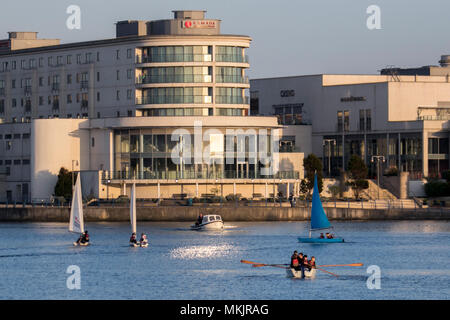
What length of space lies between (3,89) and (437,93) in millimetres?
67593

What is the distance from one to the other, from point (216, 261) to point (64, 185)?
192ft

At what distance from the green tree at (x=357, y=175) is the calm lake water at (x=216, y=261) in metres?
21.4

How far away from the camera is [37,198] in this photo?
166250mm

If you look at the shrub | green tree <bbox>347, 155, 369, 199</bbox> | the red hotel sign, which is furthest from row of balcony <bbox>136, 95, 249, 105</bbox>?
the shrub

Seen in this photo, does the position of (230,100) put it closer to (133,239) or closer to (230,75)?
(230,75)

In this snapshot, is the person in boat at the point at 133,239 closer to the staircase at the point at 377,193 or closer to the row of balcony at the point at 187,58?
the row of balcony at the point at 187,58

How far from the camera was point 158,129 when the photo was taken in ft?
538

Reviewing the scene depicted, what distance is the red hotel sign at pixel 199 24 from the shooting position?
553 feet

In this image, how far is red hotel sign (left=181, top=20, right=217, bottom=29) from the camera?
553 feet

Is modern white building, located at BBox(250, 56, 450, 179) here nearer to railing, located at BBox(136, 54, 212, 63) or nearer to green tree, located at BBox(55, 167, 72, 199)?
railing, located at BBox(136, 54, 212, 63)

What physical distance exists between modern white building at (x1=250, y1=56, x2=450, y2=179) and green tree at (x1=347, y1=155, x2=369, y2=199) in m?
5.27

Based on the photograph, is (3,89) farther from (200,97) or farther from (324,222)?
(324,222)
